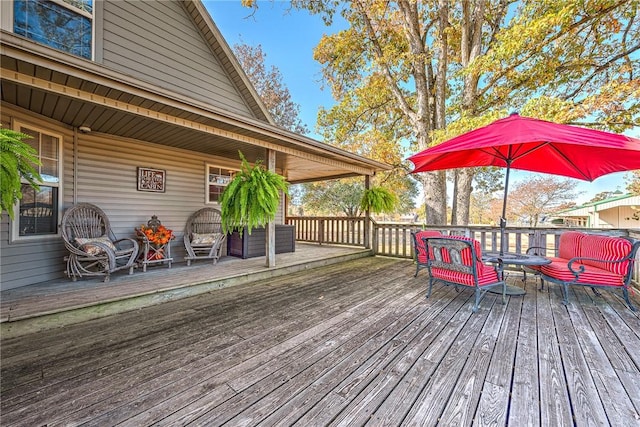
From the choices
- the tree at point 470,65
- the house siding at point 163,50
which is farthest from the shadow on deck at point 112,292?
the tree at point 470,65

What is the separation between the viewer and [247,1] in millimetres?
7445

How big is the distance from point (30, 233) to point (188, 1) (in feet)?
16.8

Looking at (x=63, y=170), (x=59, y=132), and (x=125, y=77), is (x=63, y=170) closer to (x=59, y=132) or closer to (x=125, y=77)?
(x=59, y=132)

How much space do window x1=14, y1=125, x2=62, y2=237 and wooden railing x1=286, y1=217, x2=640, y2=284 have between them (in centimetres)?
593

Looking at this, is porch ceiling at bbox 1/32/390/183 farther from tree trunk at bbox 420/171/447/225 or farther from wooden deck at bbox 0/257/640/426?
tree trunk at bbox 420/171/447/225

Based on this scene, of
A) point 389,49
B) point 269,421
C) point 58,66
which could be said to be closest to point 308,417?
point 269,421

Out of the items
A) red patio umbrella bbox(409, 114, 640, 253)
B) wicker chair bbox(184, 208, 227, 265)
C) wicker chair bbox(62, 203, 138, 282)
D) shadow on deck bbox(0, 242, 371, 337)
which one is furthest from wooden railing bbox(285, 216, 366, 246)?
wicker chair bbox(62, 203, 138, 282)

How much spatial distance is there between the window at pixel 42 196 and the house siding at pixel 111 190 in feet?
0.33

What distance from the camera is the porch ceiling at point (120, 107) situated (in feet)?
7.47

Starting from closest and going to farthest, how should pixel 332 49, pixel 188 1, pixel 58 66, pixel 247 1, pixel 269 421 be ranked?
pixel 269 421
pixel 58 66
pixel 188 1
pixel 247 1
pixel 332 49

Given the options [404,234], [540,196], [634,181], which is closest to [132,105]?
[404,234]

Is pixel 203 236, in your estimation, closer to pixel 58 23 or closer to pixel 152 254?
pixel 152 254

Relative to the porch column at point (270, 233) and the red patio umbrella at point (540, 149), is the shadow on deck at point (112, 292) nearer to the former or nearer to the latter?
the porch column at point (270, 233)

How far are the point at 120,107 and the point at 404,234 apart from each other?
5.84 meters
